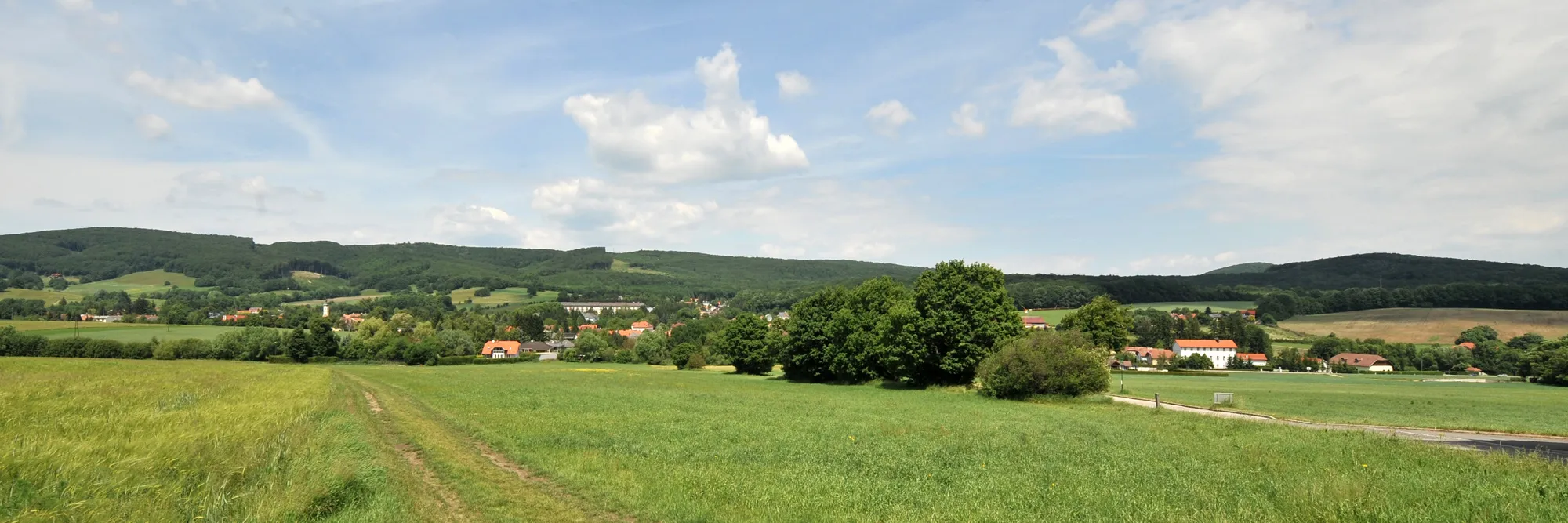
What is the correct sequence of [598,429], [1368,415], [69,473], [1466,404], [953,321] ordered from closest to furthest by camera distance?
[69,473]
[598,429]
[1368,415]
[1466,404]
[953,321]

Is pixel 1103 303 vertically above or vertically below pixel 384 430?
above

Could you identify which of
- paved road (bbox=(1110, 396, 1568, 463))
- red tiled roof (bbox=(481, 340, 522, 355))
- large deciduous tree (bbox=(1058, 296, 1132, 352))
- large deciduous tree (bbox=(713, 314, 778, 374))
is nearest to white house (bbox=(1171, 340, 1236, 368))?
large deciduous tree (bbox=(1058, 296, 1132, 352))

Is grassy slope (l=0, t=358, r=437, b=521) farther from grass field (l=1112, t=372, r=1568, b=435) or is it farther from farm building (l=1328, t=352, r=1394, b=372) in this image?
farm building (l=1328, t=352, r=1394, b=372)

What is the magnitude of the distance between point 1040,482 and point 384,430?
20.9 metres

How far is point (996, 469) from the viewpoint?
16375mm

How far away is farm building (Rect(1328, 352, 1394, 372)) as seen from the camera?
5037 inches

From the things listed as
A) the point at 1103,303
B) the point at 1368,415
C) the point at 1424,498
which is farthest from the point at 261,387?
the point at 1103,303

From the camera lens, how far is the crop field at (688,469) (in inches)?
434

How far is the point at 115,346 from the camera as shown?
94688 mm

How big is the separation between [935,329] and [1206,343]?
138 meters

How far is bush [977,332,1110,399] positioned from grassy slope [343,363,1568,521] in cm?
1226

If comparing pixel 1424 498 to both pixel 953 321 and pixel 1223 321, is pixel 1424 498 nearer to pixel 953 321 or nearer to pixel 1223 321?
pixel 953 321

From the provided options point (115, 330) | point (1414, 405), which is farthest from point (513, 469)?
point (115, 330)

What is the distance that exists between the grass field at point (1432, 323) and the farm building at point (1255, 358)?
17453 millimetres
